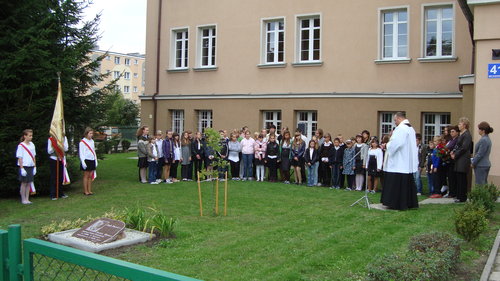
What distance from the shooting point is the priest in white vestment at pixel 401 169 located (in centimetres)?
1119

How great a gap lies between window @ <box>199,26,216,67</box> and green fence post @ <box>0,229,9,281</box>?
21.8m

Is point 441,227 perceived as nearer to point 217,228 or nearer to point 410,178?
point 410,178

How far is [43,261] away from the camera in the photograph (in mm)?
3350

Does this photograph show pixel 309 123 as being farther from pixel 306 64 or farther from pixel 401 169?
pixel 401 169

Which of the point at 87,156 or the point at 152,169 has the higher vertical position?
the point at 87,156

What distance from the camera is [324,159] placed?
16656mm

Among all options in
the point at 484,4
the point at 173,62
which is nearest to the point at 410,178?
the point at 484,4

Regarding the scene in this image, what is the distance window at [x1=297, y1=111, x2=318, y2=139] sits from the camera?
858 inches

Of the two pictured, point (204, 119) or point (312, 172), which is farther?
point (204, 119)

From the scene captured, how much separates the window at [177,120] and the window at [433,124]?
12352 mm

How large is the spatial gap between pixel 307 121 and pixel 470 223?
14519mm

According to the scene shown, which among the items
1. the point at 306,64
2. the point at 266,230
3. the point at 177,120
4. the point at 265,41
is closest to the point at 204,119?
the point at 177,120

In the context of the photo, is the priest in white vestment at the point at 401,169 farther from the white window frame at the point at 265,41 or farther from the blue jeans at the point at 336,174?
the white window frame at the point at 265,41

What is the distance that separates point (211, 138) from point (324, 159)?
21.9 feet
